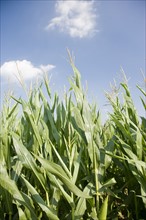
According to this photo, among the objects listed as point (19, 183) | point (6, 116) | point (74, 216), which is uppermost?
point (6, 116)

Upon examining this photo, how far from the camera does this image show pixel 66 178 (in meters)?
1.27

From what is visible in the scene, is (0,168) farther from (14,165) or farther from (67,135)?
(67,135)

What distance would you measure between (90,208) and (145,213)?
405mm

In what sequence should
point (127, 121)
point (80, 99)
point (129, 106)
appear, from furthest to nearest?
point (129, 106) → point (127, 121) → point (80, 99)

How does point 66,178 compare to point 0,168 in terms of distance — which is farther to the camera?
point 0,168

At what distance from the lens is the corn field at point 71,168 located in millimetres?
1321

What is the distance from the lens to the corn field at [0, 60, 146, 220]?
52.0 inches

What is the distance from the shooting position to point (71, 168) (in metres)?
1.57

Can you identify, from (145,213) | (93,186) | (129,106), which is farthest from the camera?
(129,106)

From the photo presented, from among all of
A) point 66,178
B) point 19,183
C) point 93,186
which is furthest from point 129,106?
point 19,183

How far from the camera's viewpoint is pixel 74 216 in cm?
128

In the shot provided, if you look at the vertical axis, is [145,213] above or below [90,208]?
below

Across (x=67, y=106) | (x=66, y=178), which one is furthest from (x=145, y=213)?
(x=67, y=106)

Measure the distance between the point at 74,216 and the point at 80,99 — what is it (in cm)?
76
